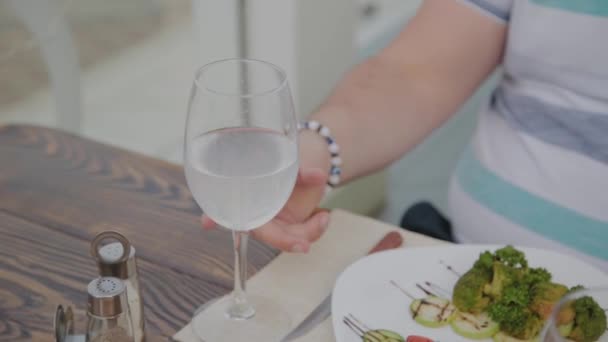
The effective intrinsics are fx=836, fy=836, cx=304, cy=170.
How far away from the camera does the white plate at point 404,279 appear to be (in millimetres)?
710

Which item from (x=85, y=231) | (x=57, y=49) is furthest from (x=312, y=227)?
(x=57, y=49)

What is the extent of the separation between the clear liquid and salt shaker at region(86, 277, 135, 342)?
10 cm

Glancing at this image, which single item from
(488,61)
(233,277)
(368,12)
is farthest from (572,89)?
(368,12)

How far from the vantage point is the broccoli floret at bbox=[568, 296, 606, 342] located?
48 cm

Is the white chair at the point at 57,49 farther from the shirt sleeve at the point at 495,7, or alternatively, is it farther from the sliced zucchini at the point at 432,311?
the sliced zucchini at the point at 432,311

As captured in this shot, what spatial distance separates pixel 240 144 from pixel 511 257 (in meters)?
0.26

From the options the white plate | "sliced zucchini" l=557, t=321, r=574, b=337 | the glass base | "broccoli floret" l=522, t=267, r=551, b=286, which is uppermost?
"sliced zucchini" l=557, t=321, r=574, b=337

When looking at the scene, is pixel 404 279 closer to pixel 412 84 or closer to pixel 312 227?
pixel 312 227

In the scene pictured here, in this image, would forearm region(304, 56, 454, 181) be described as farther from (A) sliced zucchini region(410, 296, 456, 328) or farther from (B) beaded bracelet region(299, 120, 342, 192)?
(A) sliced zucchini region(410, 296, 456, 328)

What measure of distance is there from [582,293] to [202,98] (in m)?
0.31

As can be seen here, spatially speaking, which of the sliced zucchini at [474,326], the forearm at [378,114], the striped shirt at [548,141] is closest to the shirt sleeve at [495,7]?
the striped shirt at [548,141]

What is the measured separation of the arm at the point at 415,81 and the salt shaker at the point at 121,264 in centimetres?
40

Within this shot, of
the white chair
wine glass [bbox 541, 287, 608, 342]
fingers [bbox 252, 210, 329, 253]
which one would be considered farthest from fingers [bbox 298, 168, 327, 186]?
the white chair

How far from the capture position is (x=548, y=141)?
104 cm
